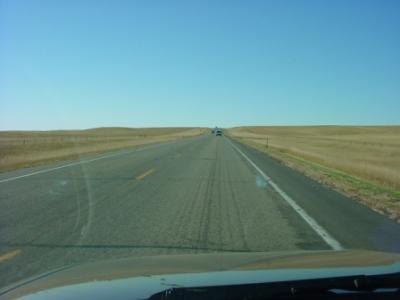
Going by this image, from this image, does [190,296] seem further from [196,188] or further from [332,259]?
[196,188]

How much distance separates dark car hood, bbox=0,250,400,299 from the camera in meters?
3.98

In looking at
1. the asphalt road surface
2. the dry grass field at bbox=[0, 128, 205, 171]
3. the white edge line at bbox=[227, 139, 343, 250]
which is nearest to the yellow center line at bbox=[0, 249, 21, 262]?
the asphalt road surface

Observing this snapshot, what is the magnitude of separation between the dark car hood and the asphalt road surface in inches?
85.0

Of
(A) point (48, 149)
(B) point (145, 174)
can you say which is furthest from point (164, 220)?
(A) point (48, 149)

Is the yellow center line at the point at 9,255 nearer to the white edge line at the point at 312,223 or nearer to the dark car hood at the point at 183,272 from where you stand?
the dark car hood at the point at 183,272

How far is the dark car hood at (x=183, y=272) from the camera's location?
3.98 meters

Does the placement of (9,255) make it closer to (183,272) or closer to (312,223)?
(183,272)

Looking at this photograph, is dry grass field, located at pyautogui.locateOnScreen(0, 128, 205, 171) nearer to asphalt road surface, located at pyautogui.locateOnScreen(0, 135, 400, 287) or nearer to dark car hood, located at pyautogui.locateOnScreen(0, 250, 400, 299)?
asphalt road surface, located at pyautogui.locateOnScreen(0, 135, 400, 287)

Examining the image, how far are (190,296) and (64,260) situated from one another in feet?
13.7

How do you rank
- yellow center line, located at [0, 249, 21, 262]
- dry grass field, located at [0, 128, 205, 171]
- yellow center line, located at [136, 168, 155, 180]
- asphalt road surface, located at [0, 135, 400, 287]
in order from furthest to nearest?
dry grass field, located at [0, 128, 205, 171]
yellow center line, located at [136, 168, 155, 180]
asphalt road surface, located at [0, 135, 400, 287]
yellow center line, located at [0, 249, 21, 262]

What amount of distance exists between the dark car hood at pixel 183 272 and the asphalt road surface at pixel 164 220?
216 centimetres

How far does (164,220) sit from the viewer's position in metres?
10.8

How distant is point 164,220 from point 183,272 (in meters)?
6.37

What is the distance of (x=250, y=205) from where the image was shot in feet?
43.0
